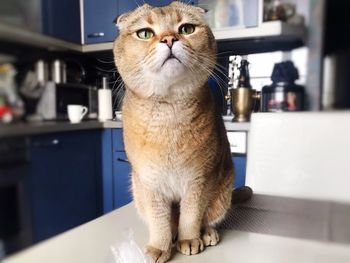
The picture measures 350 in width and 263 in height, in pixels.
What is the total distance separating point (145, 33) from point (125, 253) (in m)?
0.34

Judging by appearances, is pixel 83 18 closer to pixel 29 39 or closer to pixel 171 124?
pixel 29 39

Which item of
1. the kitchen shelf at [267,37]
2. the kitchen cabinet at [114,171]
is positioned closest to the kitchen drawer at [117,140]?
the kitchen cabinet at [114,171]

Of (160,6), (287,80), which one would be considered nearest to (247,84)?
(287,80)

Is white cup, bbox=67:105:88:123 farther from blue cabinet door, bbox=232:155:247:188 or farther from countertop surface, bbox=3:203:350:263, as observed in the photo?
blue cabinet door, bbox=232:155:247:188

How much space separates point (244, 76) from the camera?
1.31 feet

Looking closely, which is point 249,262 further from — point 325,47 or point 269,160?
point 325,47

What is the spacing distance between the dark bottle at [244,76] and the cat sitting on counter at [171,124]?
7 cm

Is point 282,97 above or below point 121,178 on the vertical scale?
above

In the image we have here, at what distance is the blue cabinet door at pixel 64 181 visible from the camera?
300mm

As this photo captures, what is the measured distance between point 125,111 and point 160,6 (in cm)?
18

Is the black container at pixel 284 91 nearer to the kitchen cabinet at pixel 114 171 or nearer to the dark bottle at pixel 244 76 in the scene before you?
the dark bottle at pixel 244 76

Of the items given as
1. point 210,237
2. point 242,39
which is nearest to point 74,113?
point 242,39

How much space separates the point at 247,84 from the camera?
394 mm

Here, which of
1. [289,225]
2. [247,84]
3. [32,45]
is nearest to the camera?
[32,45]
